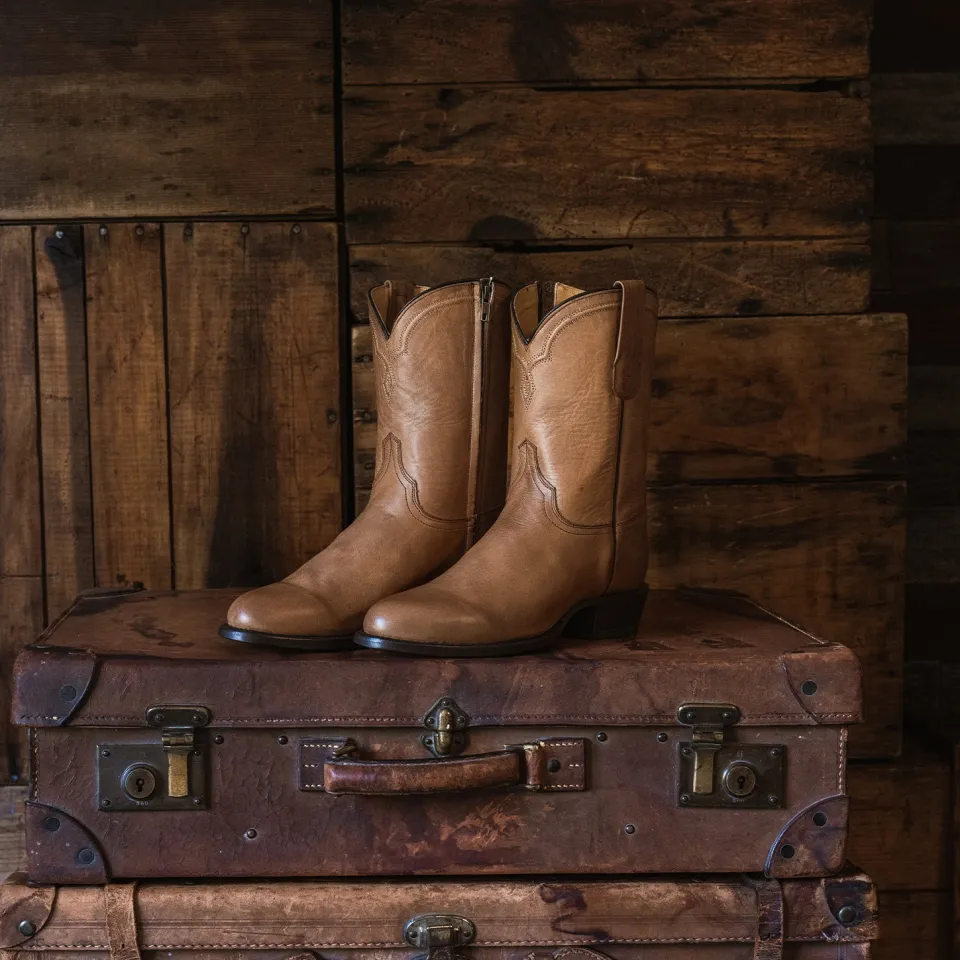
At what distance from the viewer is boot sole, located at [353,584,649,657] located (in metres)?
1.16

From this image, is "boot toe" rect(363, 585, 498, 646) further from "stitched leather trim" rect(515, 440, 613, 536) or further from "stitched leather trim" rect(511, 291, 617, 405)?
"stitched leather trim" rect(511, 291, 617, 405)

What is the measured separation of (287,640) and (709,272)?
36.0 inches

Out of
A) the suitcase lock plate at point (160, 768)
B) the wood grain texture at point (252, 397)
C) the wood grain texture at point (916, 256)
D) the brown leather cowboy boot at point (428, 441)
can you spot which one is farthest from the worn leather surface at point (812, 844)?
the wood grain texture at point (916, 256)

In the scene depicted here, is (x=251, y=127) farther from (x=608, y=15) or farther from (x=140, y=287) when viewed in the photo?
(x=608, y=15)

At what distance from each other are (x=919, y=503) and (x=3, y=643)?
1.54m

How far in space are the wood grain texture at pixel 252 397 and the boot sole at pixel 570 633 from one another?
1.93 feet

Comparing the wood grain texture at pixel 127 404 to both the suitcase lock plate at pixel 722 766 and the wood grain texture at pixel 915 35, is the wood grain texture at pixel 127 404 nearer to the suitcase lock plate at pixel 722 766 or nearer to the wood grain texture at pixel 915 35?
the suitcase lock plate at pixel 722 766

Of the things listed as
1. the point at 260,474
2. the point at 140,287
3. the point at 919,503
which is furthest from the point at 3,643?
the point at 919,503

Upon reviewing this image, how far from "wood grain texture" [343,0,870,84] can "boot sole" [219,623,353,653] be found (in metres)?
0.91

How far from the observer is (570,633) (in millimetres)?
1335

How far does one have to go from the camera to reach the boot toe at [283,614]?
1.19m

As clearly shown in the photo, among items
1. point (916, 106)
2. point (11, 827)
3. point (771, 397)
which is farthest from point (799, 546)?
point (11, 827)

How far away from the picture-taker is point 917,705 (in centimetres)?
194

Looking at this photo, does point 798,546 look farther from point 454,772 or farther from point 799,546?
point 454,772
